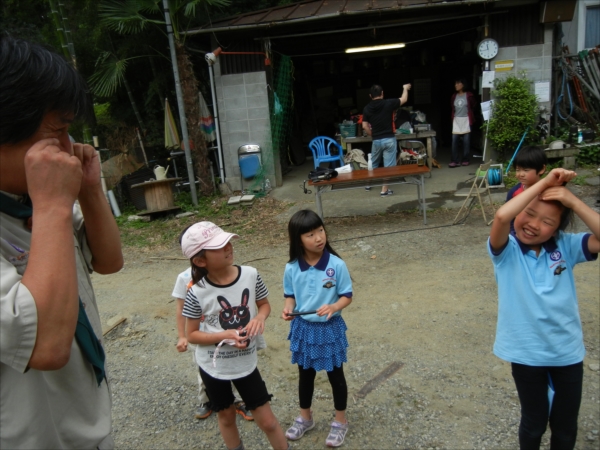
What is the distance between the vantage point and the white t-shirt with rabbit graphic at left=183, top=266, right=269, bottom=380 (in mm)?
2383

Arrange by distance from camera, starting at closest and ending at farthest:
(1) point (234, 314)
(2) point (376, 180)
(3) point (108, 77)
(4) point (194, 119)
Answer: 1. (1) point (234, 314)
2. (2) point (376, 180)
3. (3) point (108, 77)
4. (4) point (194, 119)

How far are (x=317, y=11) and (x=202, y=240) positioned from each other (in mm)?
7943

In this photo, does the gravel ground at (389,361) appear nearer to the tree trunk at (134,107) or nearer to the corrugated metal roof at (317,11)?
the corrugated metal roof at (317,11)

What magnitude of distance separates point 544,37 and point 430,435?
8.48 m

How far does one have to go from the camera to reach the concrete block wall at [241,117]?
9555mm

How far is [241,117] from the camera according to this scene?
9.70 metres

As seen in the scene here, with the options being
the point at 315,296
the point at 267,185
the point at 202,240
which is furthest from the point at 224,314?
the point at 267,185

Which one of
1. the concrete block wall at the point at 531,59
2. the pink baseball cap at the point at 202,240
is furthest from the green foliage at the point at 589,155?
the pink baseball cap at the point at 202,240

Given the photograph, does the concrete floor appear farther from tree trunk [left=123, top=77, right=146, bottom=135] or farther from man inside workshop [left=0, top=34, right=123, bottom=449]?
man inside workshop [left=0, top=34, right=123, bottom=449]

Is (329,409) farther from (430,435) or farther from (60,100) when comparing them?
(60,100)

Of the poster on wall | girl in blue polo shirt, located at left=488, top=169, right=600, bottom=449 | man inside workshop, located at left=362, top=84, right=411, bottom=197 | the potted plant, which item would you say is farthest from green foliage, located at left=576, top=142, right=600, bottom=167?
girl in blue polo shirt, located at left=488, top=169, right=600, bottom=449

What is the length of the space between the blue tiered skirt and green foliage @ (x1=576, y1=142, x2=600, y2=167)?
27.0ft

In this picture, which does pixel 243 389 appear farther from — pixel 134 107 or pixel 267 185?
pixel 134 107

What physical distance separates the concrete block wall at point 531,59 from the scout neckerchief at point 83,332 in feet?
31.2
